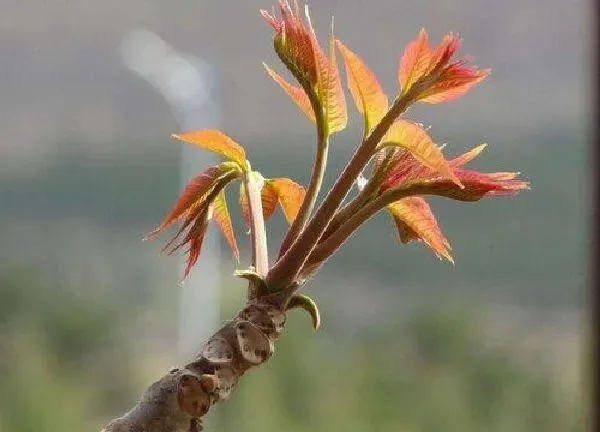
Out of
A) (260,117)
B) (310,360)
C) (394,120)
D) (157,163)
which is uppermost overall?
(394,120)

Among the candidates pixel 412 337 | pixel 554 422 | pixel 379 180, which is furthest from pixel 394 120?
pixel 554 422

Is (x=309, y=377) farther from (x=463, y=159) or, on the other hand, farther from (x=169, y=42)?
(x=463, y=159)

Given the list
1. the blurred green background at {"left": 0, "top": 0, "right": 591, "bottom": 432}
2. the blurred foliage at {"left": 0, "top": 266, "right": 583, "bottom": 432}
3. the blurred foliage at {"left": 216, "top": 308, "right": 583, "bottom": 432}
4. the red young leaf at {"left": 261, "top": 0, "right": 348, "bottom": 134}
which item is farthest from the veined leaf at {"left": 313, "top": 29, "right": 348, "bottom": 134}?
the blurred foliage at {"left": 216, "top": 308, "right": 583, "bottom": 432}

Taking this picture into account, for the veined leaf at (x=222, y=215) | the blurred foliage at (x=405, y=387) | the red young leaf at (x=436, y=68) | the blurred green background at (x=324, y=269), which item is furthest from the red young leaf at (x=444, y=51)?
the blurred foliage at (x=405, y=387)

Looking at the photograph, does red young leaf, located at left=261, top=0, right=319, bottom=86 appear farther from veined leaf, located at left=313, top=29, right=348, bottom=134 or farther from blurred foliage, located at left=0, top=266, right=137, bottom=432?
→ blurred foliage, located at left=0, top=266, right=137, bottom=432

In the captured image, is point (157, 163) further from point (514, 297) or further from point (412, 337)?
point (514, 297)
